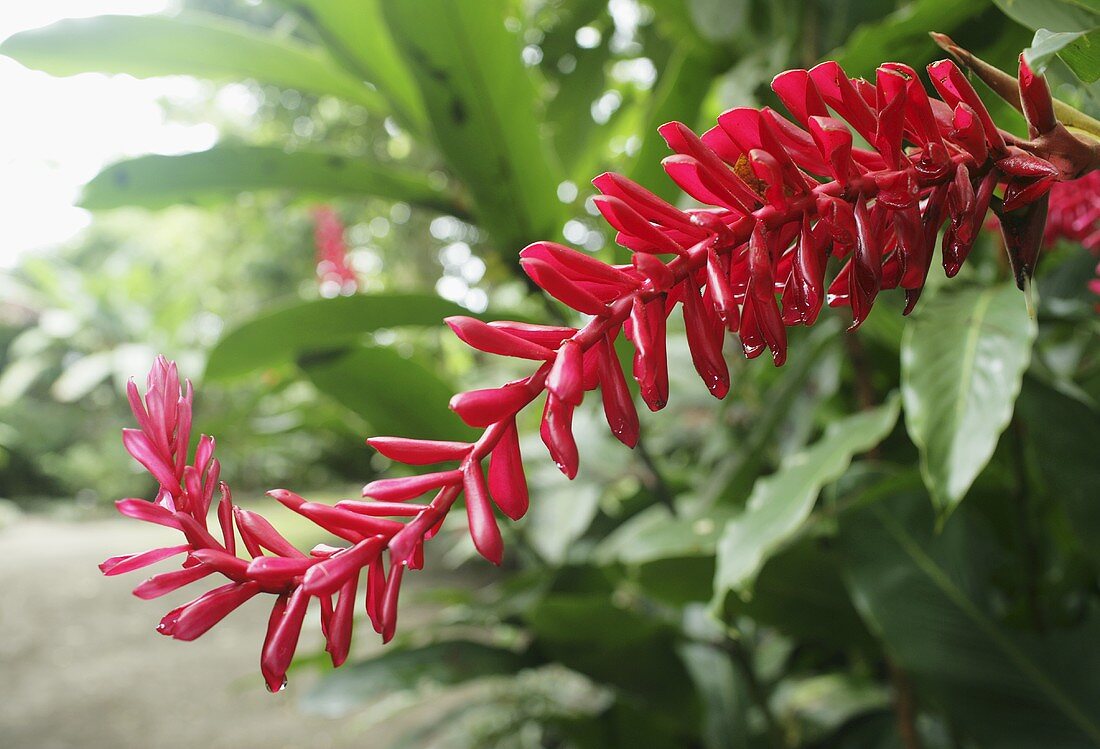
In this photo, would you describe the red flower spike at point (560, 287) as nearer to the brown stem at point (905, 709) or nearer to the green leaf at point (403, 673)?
the brown stem at point (905, 709)

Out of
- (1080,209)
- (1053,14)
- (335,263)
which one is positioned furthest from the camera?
(335,263)

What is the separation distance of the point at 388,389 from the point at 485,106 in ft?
0.98

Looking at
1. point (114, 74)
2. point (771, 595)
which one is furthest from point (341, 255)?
point (771, 595)

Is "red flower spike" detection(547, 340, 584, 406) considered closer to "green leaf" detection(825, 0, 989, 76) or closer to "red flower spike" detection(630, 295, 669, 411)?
"red flower spike" detection(630, 295, 669, 411)

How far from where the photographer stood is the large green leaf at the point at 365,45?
88cm

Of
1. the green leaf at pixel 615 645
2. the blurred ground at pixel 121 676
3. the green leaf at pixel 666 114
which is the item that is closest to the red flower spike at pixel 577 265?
the green leaf at pixel 666 114

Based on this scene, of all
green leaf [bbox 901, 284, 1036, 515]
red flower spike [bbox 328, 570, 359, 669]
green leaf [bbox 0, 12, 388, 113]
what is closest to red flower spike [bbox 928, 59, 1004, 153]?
red flower spike [bbox 328, 570, 359, 669]

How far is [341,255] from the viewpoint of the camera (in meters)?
2.22

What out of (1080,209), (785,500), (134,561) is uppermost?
(134,561)

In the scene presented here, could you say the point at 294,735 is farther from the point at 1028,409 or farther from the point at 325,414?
the point at 1028,409

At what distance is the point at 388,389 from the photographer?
85 centimetres

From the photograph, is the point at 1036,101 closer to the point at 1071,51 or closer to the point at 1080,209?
the point at 1071,51

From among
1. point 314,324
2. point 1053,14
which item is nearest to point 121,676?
point 314,324

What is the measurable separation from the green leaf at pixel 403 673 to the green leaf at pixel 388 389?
0.28 m
